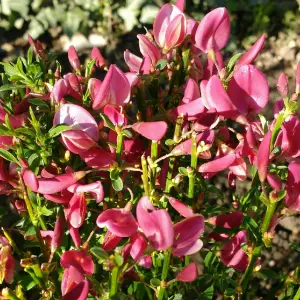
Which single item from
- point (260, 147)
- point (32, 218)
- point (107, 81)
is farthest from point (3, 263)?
point (260, 147)

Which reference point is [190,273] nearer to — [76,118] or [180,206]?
[180,206]

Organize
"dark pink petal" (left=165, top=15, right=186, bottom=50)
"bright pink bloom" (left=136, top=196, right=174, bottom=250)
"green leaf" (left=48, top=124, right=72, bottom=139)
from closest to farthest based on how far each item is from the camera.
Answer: "bright pink bloom" (left=136, top=196, right=174, bottom=250) → "green leaf" (left=48, top=124, right=72, bottom=139) → "dark pink petal" (left=165, top=15, right=186, bottom=50)

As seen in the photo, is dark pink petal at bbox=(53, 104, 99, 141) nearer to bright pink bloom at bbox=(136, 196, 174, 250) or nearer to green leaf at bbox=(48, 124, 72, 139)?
green leaf at bbox=(48, 124, 72, 139)

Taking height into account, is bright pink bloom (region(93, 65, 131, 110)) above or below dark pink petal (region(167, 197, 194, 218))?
above

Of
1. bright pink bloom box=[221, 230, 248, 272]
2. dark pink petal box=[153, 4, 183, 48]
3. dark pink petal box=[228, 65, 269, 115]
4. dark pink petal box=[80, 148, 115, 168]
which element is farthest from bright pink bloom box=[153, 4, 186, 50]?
bright pink bloom box=[221, 230, 248, 272]

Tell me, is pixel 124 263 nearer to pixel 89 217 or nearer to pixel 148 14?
pixel 89 217

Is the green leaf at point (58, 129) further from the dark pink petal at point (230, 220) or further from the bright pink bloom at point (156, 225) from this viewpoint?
the dark pink petal at point (230, 220)
